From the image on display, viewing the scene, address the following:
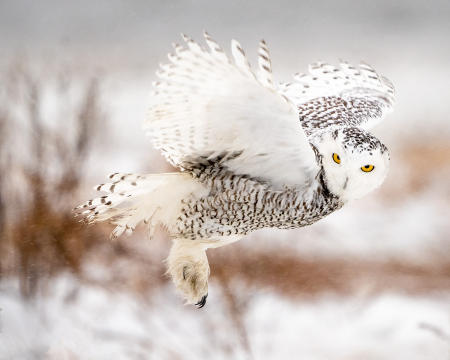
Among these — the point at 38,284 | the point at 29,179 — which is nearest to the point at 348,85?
the point at 29,179

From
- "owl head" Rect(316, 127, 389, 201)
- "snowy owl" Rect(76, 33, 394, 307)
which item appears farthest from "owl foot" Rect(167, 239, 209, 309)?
"owl head" Rect(316, 127, 389, 201)

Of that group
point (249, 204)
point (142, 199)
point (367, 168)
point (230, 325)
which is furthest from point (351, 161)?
point (230, 325)

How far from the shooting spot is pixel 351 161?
1170mm

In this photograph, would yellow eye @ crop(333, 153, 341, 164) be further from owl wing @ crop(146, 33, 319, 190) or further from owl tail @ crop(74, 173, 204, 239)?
owl tail @ crop(74, 173, 204, 239)

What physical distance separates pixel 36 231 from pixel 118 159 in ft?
2.49

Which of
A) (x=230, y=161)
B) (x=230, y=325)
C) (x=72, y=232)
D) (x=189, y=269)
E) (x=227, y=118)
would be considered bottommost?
(x=230, y=325)

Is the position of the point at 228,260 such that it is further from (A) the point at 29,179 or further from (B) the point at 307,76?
(B) the point at 307,76

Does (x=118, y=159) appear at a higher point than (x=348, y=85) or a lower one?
lower

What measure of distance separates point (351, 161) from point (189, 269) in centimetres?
47

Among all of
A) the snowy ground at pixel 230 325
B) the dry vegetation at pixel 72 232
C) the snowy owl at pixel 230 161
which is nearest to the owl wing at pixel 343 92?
the snowy owl at pixel 230 161

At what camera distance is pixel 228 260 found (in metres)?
3.60

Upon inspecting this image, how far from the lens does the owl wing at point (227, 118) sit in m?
1.01

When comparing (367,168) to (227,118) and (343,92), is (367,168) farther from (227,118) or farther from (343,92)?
(343,92)

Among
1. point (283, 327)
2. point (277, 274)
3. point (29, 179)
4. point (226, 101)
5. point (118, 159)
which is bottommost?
point (283, 327)
